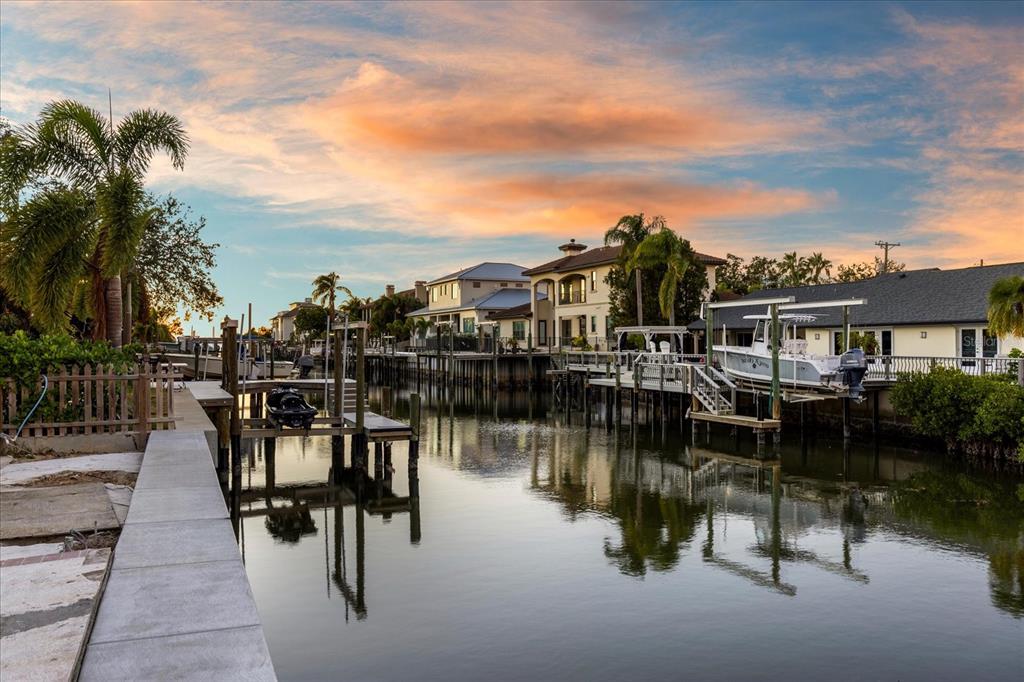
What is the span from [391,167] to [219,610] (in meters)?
33.4

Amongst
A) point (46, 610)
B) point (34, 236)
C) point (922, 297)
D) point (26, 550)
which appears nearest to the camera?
point (46, 610)

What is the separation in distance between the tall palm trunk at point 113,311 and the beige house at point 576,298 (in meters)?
37.8

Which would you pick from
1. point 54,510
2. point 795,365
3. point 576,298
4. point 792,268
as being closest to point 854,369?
point 795,365

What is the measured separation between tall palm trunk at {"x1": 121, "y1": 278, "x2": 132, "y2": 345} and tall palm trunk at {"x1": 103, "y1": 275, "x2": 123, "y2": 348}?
22.7 feet

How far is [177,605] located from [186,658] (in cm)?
85

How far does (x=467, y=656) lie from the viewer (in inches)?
407

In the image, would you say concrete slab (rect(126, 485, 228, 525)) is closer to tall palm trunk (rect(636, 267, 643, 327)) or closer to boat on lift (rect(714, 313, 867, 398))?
boat on lift (rect(714, 313, 867, 398))

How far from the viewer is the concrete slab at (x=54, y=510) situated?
8391 mm

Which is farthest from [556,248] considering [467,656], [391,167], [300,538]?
[467,656]

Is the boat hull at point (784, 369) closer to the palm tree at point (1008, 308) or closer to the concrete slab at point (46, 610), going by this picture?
the palm tree at point (1008, 308)

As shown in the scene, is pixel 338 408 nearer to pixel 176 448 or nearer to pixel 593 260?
pixel 176 448

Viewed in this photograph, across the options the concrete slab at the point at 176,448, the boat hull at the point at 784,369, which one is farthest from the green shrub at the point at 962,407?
the concrete slab at the point at 176,448

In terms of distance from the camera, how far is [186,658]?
4.23 m

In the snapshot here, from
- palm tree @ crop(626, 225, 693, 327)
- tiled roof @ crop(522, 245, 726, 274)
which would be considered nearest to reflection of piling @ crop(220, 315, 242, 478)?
palm tree @ crop(626, 225, 693, 327)
